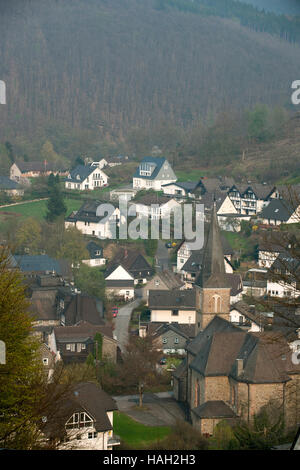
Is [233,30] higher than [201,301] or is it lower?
higher

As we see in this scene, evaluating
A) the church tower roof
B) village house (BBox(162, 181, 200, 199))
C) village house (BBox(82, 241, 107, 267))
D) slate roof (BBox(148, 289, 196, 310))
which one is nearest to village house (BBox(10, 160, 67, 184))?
village house (BBox(162, 181, 200, 199))

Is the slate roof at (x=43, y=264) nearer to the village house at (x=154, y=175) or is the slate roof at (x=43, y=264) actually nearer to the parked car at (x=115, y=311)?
the parked car at (x=115, y=311)

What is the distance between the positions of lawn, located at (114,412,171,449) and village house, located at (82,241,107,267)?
16.1 meters

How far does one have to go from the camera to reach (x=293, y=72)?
263 ft

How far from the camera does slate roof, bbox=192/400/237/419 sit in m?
16.4

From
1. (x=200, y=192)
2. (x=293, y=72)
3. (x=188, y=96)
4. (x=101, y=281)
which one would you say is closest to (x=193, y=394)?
(x=101, y=281)

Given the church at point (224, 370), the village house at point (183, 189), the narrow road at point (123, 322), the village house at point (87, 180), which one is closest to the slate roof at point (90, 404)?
the church at point (224, 370)

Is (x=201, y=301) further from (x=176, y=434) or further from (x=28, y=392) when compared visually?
(x=28, y=392)

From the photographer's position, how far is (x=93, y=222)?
123ft

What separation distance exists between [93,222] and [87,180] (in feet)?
32.3

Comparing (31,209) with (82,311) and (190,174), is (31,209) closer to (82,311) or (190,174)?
(190,174)

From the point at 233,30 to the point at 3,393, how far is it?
90.0m

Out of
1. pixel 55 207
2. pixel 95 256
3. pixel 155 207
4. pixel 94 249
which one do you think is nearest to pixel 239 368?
pixel 95 256

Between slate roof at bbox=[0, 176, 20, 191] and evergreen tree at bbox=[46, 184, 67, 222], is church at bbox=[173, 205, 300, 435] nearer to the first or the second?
evergreen tree at bbox=[46, 184, 67, 222]
